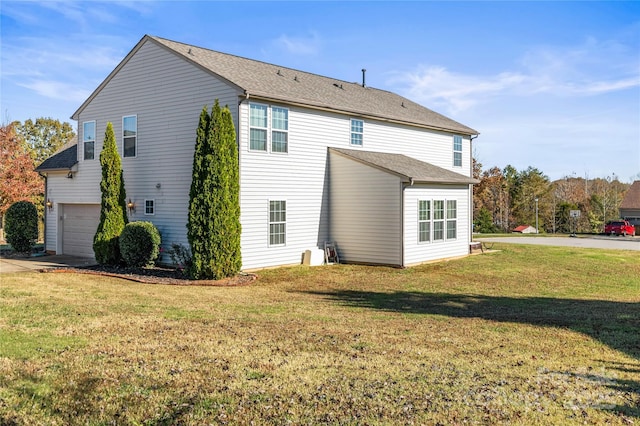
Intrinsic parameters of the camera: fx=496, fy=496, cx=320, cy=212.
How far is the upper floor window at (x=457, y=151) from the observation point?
24.6 meters

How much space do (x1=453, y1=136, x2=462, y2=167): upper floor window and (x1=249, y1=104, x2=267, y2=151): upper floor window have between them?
1206 cm

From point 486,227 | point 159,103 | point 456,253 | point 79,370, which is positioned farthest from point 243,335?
point 486,227

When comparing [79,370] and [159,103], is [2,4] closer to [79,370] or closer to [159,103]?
[159,103]

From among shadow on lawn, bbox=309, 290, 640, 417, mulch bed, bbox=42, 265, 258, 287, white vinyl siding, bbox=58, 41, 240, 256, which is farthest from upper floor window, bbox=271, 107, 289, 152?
shadow on lawn, bbox=309, 290, 640, 417

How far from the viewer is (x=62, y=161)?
20469 millimetres

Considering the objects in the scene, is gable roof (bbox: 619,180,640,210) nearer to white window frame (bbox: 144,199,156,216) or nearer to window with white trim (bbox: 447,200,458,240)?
window with white trim (bbox: 447,200,458,240)

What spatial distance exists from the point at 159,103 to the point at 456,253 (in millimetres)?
12590

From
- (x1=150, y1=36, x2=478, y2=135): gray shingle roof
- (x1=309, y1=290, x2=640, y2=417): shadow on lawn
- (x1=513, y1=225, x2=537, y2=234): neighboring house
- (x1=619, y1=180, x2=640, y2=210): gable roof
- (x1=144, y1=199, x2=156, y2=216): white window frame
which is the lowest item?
(x1=309, y1=290, x2=640, y2=417): shadow on lawn

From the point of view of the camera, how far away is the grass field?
455 cm

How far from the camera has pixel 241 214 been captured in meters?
15.2

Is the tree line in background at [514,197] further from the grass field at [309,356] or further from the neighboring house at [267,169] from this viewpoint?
the grass field at [309,356]

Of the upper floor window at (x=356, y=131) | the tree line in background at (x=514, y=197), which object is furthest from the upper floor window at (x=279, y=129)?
the tree line in background at (x=514, y=197)

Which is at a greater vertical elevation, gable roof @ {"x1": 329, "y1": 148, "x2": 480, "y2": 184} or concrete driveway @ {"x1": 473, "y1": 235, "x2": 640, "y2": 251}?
gable roof @ {"x1": 329, "y1": 148, "x2": 480, "y2": 184}

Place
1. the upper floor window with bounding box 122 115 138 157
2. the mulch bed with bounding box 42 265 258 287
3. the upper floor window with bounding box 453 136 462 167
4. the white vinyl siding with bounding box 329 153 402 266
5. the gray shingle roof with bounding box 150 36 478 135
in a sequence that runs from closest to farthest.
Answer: the mulch bed with bounding box 42 265 258 287 < the gray shingle roof with bounding box 150 36 478 135 < the white vinyl siding with bounding box 329 153 402 266 < the upper floor window with bounding box 122 115 138 157 < the upper floor window with bounding box 453 136 462 167
